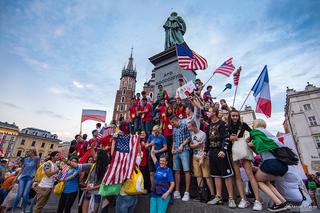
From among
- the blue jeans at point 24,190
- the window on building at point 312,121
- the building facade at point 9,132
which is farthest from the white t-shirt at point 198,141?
the building facade at point 9,132

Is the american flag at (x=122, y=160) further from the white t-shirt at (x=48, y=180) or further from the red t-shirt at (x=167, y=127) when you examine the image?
the white t-shirt at (x=48, y=180)

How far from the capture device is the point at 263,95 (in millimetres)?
5875

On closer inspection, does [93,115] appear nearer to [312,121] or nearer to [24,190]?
[24,190]

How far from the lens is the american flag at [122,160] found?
4.03 meters

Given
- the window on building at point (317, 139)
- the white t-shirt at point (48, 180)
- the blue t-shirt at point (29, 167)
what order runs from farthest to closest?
the window on building at point (317, 139) → the blue t-shirt at point (29, 167) → the white t-shirt at point (48, 180)

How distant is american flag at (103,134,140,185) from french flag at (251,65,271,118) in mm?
4462

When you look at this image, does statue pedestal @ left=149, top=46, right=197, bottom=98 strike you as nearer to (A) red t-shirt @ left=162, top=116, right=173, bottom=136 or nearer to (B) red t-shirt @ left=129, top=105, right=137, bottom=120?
(B) red t-shirt @ left=129, top=105, right=137, bottom=120

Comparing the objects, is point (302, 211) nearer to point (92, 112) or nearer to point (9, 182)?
point (9, 182)

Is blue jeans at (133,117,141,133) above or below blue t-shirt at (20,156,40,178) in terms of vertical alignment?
above

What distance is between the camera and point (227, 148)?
12.6ft

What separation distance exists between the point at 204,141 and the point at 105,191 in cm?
278

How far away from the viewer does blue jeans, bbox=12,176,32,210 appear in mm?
5844

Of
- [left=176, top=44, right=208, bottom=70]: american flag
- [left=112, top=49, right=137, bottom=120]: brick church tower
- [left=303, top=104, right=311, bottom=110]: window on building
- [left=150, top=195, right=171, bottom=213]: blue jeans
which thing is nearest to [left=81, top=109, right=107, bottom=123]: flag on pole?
[left=176, top=44, right=208, bottom=70]: american flag

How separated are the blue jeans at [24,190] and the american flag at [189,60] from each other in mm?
7995
